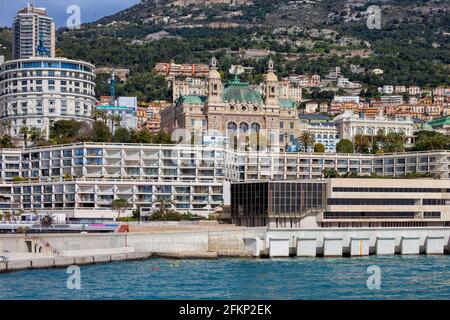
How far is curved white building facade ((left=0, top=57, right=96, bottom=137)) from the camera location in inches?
5984

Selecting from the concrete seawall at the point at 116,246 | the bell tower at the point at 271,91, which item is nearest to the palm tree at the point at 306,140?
the bell tower at the point at 271,91

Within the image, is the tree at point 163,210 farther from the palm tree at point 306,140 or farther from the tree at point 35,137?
the palm tree at point 306,140

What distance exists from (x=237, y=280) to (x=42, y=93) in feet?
360

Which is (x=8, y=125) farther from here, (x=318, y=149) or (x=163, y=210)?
(x=163, y=210)

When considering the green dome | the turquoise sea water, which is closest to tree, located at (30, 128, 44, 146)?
the green dome

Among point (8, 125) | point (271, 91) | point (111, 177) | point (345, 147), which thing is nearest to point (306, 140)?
point (345, 147)

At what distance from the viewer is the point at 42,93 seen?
151375mm

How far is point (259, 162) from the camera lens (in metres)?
124

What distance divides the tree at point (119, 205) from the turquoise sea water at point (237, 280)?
33.6m

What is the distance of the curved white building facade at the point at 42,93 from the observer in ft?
499

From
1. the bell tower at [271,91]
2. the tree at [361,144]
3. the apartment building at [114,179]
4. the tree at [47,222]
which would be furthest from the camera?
the bell tower at [271,91]

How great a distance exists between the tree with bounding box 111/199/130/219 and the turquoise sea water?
33.6m

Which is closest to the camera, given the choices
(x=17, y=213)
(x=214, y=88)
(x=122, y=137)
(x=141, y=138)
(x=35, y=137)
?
(x=17, y=213)
